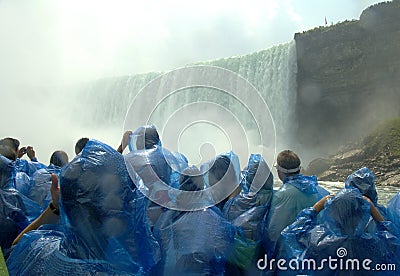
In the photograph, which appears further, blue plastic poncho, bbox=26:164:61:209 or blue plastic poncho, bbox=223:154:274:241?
blue plastic poncho, bbox=26:164:61:209

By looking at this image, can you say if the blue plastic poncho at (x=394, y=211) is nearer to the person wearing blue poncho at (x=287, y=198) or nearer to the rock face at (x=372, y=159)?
the person wearing blue poncho at (x=287, y=198)

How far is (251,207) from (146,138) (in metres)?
1.17

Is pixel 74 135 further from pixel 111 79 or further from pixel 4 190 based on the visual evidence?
→ pixel 4 190

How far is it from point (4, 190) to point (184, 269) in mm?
1548

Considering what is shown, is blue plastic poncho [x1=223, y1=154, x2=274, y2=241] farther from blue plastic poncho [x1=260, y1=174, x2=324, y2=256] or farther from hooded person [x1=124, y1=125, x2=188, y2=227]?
hooded person [x1=124, y1=125, x2=188, y2=227]

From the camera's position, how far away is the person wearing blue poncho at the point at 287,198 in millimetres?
3404

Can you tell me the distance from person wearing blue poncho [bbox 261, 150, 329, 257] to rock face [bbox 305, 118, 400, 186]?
2087 centimetres

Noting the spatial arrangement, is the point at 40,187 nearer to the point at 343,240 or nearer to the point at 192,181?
the point at 192,181

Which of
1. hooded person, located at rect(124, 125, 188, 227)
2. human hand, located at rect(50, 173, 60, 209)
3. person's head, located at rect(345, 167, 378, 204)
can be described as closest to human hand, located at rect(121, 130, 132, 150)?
hooded person, located at rect(124, 125, 188, 227)

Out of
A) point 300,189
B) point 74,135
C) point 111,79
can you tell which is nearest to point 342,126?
point 111,79

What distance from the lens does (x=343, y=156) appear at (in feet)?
89.6

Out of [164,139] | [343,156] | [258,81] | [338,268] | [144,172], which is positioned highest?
[258,81]

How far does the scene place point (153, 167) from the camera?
353cm

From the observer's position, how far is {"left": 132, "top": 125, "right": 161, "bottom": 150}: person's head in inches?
158
